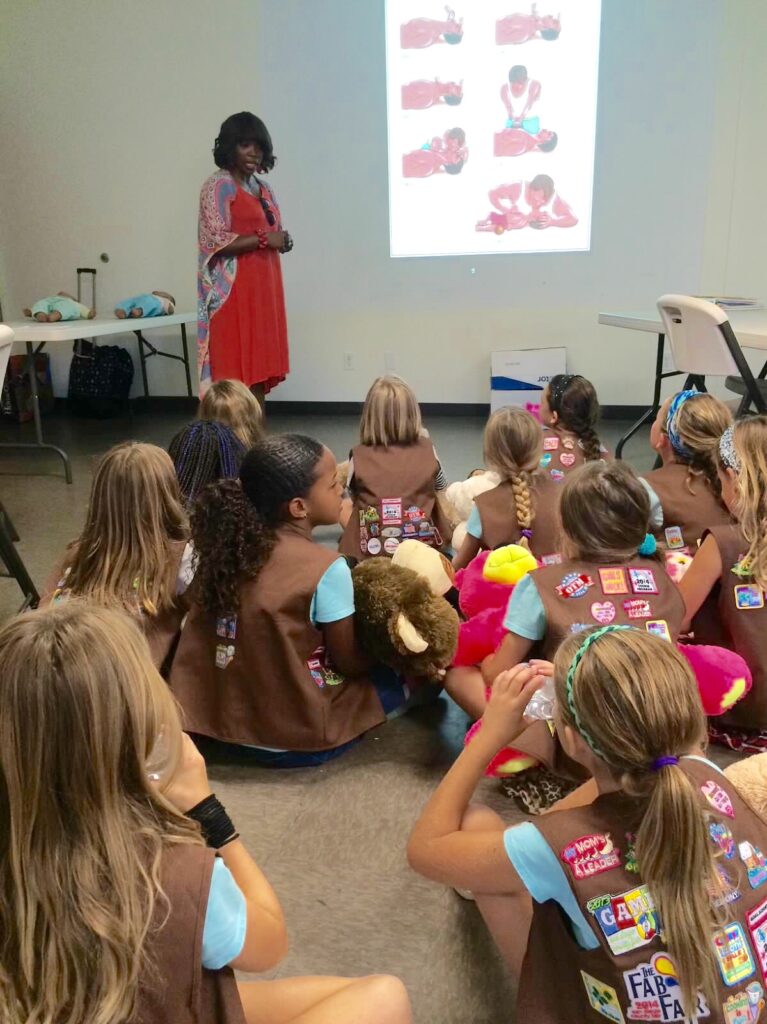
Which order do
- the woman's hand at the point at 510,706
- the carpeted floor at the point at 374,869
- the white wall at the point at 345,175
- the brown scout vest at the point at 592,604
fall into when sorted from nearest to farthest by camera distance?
the woman's hand at the point at 510,706 < the carpeted floor at the point at 374,869 < the brown scout vest at the point at 592,604 < the white wall at the point at 345,175

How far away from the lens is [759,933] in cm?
74

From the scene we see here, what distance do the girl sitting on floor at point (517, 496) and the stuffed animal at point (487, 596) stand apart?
0.66 ft

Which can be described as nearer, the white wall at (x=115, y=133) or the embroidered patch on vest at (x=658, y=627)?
the embroidered patch on vest at (x=658, y=627)

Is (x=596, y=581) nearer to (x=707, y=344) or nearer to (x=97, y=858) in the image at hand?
(x=97, y=858)

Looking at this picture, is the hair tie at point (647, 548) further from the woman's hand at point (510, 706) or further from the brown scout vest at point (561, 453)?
the brown scout vest at point (561, 453)

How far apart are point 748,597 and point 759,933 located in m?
0.86

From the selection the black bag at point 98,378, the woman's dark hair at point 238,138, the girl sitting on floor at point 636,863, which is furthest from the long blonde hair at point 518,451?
the black bag at point 98,378

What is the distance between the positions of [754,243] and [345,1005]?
15.6 ft

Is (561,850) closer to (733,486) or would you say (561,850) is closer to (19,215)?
(733,486)

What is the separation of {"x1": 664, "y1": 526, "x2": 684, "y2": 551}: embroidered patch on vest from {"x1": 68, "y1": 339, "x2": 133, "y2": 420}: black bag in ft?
13.9

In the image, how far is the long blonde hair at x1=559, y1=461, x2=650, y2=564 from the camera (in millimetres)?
1385

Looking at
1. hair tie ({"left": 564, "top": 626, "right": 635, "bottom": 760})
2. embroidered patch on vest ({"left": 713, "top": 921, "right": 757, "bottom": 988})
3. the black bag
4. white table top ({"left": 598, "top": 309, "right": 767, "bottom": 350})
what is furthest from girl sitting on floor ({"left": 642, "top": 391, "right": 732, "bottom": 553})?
the black bag

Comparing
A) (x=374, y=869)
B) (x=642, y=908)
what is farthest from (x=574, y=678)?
(x=374, y=869)

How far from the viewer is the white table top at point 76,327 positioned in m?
3.61
